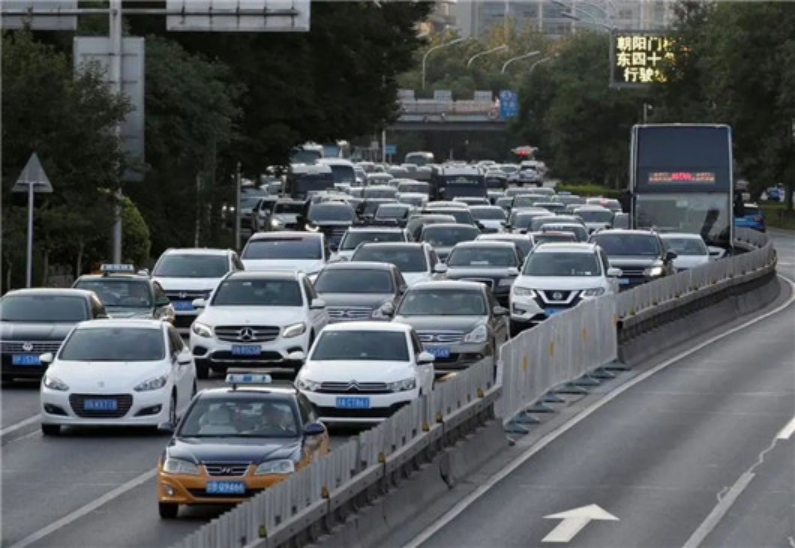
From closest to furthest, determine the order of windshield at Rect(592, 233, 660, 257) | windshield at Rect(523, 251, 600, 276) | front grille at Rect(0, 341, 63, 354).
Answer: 1. front grille at Rect(0, 341, 63, 354)
2. windshield at Rect(523, 251, 600, 276)
3. windshield at Rect(592, 233, 660, 257)

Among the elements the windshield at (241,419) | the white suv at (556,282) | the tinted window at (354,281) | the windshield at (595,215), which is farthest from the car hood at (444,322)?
the windshield at (595,215)

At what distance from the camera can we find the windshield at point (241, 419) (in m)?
22.9

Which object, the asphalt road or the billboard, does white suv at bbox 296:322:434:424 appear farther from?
the billboard

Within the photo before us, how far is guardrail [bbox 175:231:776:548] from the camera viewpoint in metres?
17.9

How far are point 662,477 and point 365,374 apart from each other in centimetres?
430

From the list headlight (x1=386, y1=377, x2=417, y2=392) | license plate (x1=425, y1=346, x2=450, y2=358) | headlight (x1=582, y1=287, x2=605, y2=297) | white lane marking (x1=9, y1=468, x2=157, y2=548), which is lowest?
white lane marking (x1=9, y1=468, x2=157, y2=548)

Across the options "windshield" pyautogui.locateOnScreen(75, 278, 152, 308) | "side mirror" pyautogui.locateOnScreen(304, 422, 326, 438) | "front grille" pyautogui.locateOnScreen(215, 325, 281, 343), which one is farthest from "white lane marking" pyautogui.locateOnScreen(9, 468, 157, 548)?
"windshield" pyautogui.locateOnScreen(75, 278, 152, 308)

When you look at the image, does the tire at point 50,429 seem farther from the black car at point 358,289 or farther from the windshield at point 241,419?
the black car at point 358,289

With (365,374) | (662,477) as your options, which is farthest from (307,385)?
(662,477)

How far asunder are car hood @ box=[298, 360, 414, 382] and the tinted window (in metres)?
11.2

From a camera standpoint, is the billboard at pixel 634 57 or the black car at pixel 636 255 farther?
the billboard at pixel 634 57

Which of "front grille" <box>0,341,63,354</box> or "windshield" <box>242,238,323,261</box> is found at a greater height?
"windshield" <box>242,238,323,261</box>

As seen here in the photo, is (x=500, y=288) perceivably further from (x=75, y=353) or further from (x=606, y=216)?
(x=606, y=216)

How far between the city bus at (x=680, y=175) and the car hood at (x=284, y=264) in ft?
36.6
